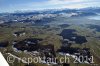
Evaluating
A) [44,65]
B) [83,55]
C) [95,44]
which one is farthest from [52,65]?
→ [95,44]

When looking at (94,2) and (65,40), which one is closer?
(65,40)

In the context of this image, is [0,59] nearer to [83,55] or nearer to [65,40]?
[83,55]

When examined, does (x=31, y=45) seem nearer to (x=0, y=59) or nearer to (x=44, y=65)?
(x=44, y=65)

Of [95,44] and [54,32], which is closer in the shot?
[95,44]

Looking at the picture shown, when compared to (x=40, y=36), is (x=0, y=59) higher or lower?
higher

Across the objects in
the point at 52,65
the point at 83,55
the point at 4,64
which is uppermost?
the point at 4,64

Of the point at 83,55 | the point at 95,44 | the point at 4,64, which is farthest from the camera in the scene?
the point at 95,44

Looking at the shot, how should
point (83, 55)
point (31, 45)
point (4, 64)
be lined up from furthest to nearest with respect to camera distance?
point (31, 45) → point (83, 55) → point (4, 64)

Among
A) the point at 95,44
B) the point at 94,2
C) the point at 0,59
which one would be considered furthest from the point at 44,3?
the point at 0,59

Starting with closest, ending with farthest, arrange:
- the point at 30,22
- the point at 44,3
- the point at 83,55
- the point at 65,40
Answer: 1. the point at 83,55
2. the point at 65,40
3. the point at 44,3
4. the point at 30,22
